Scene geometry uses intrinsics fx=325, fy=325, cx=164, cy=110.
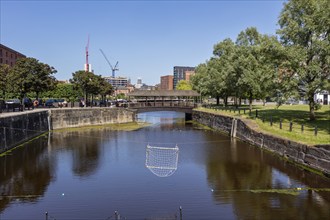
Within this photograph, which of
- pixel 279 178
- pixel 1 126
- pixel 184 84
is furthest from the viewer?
pixel 184 84

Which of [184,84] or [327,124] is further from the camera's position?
[184,84]

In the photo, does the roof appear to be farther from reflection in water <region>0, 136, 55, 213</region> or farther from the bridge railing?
reflection in water <region>0, 136, 55, 213</region>

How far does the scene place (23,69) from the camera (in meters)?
59.3

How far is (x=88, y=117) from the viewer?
224 feet

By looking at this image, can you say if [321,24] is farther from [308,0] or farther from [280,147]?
[280,147]

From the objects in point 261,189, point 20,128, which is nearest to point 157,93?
point 20,128

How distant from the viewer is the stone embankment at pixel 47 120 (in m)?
39.1

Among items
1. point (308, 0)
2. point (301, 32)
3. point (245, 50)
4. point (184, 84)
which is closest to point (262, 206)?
point (301, 32)

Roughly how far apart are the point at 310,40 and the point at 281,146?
1642cm

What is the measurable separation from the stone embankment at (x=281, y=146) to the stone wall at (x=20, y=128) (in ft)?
98.5

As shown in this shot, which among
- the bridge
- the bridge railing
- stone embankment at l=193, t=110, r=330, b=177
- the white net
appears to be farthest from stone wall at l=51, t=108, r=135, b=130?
the white net

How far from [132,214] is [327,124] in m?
30.2

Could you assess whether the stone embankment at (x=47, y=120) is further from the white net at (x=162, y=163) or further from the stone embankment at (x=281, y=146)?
the stone embankment at (x=281, y=146)

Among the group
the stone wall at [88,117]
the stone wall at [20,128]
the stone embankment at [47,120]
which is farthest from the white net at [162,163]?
the stone wall at [88,117]
